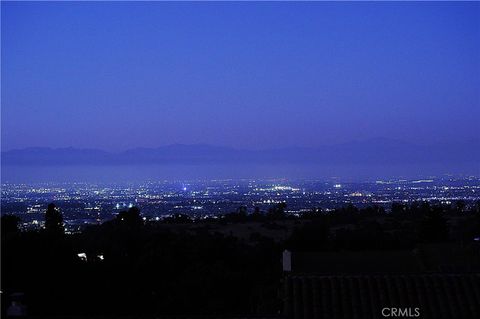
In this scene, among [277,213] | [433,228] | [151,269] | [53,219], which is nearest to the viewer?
[151,269]

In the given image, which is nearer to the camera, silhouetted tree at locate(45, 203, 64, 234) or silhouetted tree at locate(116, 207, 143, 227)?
silhouetted tree at locate(45, 203, 64, 234)

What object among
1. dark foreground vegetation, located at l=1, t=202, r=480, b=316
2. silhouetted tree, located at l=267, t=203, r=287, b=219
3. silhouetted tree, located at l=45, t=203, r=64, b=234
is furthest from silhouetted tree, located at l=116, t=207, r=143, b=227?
silhouetted tree, located at l=267, t=203, r=287, b=219

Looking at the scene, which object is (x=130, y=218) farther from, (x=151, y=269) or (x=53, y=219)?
(x=151, y=269)

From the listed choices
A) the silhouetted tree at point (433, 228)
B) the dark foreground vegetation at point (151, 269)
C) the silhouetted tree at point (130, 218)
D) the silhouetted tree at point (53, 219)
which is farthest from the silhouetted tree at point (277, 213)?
the silhouetted tree at point (53, 219)

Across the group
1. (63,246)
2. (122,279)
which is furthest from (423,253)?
(63,246)

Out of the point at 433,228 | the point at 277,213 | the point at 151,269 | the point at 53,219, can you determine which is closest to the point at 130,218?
the point at 53,219

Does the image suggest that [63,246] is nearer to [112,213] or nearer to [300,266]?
[300,266]

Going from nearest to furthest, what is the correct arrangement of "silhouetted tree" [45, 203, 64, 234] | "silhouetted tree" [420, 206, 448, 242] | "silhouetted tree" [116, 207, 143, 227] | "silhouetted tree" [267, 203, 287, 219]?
"silhouetted tree" [420, 206, 448, 242]
"silhouetted tree" [45, 203, 64, 234]
"silhouetted tree" [116, 207, 143, 227]
"silhouetted tree" [267, 203, 287, 219]

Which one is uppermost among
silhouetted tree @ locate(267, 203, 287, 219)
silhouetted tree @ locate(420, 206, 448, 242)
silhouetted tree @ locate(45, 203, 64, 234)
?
silhouetted tree @ locate(45, 203, 64, 234)

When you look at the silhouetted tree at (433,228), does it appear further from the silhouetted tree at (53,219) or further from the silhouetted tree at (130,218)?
the silhouetted tree at (130,218)

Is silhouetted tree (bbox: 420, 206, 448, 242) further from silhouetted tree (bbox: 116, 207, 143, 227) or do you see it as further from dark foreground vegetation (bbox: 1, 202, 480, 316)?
silhouetted tree (bbox: 116, 207, 143, 227)

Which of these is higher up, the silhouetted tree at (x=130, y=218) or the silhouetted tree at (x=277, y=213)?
the silhouetted tree at (x=130, y=218)

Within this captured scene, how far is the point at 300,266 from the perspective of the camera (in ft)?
59.6

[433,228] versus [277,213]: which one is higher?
[433,228]
